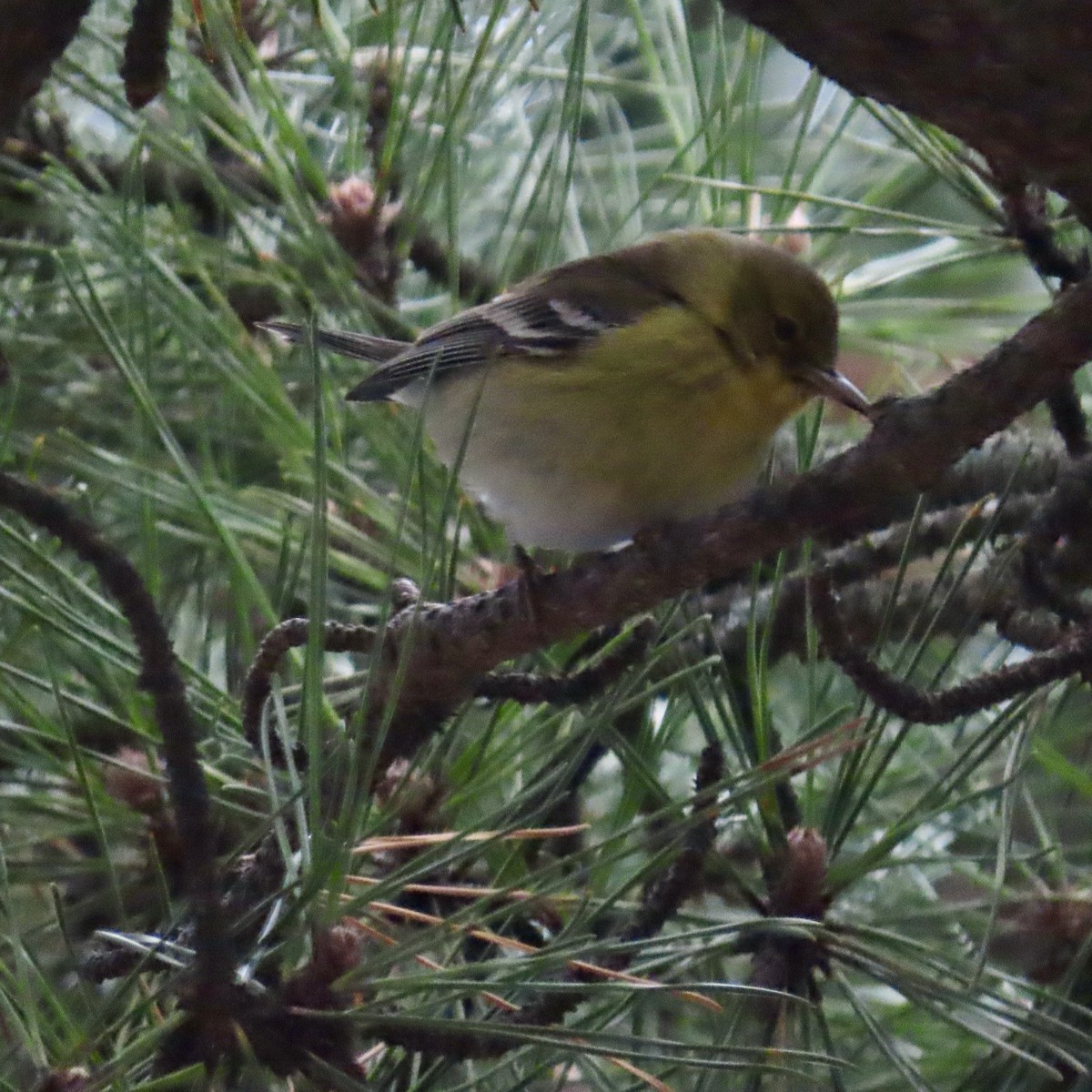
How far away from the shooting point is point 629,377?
5.89 feet

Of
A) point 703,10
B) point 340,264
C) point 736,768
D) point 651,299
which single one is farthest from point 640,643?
point 703,10

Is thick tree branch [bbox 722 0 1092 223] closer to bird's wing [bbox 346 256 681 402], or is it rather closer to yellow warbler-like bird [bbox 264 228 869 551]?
yellow warbler-like bird [bbox 264 228 869 551]

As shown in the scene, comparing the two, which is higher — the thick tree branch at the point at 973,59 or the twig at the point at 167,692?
the thick tree branch at the point at 973,59

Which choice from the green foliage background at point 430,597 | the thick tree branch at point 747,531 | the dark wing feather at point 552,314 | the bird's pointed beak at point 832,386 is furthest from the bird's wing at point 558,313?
the thick tree branch at point 747,531

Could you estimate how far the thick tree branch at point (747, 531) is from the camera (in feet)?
2.99

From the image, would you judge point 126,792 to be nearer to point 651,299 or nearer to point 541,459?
point 541,459

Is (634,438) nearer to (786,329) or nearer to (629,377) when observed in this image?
(629,377)

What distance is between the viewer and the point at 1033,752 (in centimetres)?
145

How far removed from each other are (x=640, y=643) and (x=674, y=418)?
48cm

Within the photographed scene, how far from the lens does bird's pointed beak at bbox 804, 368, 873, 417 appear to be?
5.82 feet

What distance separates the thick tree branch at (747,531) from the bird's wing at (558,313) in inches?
28.4

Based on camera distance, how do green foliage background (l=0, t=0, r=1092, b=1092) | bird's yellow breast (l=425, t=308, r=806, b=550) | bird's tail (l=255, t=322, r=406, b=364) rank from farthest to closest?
bird's tail (l=255, t=322, r=406, b=364)
bird's yellow breast (l=425, t=308, r=806, b=550)
green foliage background (l=0, t=0, r=1092, b=1092)

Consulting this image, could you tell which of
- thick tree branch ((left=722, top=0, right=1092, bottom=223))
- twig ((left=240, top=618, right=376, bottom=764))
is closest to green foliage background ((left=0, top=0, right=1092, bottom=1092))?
twig ((left=240, top=618, right=376, bottom=764))

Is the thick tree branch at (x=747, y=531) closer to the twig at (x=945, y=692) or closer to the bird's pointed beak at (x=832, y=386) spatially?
the twig at (x=945, y=692)
